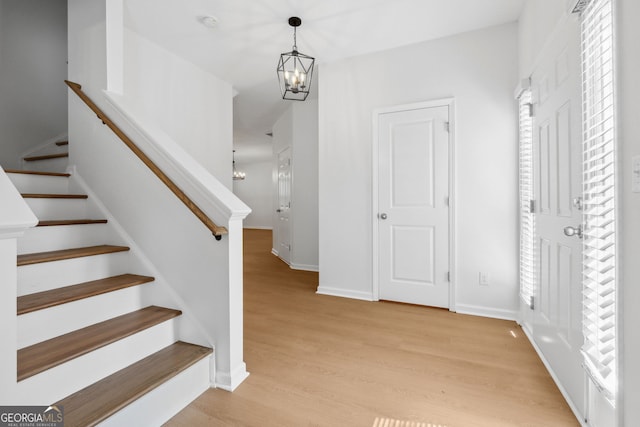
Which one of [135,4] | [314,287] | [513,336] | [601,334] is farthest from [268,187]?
[601,334]

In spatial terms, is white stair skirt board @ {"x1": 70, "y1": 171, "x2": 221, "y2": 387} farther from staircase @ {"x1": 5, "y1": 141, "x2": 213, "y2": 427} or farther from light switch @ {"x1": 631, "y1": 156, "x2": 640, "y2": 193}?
light switch @ {"x1": 631, "y1": 156, "x2": 640, "y2": 193}

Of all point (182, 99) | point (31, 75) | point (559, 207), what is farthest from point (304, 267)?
point (31, 75)

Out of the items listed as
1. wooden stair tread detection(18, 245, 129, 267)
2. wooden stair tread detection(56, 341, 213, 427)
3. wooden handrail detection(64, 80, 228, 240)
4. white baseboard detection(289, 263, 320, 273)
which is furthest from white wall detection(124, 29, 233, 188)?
wooden stair tread detection(56, 341, 213, 427)

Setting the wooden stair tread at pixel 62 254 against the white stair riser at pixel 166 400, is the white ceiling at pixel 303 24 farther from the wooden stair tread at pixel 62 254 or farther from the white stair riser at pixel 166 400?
the white stair riser at pixel 166 400

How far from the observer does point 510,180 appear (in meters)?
2.78

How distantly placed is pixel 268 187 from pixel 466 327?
32.7 ft

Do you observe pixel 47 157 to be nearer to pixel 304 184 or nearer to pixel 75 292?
pixel 75 292

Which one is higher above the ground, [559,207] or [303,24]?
[303,24]

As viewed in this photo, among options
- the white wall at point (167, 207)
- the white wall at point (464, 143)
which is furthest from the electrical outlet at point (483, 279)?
the white wall at point (167, 207)

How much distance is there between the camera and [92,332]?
1.54m

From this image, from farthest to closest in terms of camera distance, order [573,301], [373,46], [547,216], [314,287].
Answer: [314,287] < [373,46] < [547,216] < [573,301]

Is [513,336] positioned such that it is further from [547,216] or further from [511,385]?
[547,216]

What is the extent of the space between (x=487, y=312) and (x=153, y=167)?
9.87 ft

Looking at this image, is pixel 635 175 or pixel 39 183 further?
pixel 39 183
